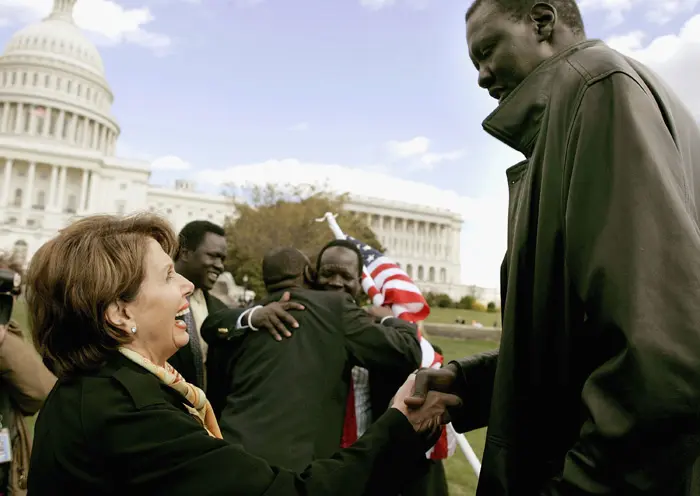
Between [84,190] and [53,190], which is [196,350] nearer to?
[84,190]

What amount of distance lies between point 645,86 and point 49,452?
5.85ft

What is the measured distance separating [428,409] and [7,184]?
76733mm

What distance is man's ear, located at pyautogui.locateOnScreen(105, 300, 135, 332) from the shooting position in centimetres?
176

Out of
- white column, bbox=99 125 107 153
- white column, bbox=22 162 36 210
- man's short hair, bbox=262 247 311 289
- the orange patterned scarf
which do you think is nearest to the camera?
the orange patterned scarf

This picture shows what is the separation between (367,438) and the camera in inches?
68.2

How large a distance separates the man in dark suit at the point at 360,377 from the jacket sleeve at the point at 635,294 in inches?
104

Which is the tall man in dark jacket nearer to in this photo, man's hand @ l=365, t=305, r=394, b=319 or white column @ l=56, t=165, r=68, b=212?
man's hand @ l=365, t=305, r=394, b=319

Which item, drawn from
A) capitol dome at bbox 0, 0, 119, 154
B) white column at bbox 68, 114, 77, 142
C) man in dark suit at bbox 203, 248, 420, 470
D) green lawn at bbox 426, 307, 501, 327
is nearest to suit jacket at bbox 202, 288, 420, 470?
man in dark suit at bbox 203, 248, 420, 470

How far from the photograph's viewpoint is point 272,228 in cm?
3325

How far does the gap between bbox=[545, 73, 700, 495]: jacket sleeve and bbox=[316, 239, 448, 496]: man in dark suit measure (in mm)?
2647

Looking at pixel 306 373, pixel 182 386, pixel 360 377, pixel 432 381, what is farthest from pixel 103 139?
pixel 432 381

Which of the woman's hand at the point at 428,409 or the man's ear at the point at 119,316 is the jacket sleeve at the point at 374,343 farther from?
the man's ear at the point at 119,316

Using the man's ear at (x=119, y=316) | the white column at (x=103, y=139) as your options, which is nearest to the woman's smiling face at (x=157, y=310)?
the man's ear at (x=119, y=316)

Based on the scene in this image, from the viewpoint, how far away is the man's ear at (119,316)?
1.76 metres
